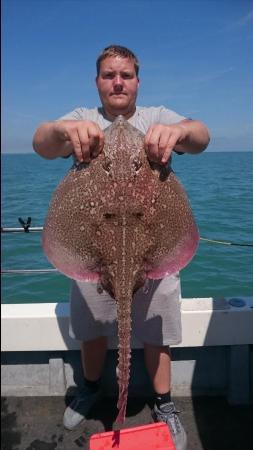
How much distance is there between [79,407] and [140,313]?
125 centimetres

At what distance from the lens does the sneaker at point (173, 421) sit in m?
3.31

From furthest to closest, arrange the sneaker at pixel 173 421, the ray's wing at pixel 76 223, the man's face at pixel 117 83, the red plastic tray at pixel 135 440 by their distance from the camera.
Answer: the sneaker at pixel 173 421, the red plastic tray at pixel 135 440, the man's face at pixel 117 83, the ray's wing at pixel 76 223

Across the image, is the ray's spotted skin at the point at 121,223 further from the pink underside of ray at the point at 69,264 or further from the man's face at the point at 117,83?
the man's face at the point at 117,83

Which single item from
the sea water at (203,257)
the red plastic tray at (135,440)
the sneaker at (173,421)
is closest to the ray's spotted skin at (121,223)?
the red plastic tray at (135,440)

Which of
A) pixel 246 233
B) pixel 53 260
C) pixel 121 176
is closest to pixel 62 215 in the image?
pixel 53 260

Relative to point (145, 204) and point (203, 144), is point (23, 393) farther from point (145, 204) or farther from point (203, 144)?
point (203, 144)

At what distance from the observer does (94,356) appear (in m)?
3.64

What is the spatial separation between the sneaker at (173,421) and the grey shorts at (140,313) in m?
0.68

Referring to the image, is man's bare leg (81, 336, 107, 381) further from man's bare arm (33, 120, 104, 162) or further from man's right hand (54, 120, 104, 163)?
man's right hand (54, 120, 104, 163)

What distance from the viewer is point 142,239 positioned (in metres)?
2.23

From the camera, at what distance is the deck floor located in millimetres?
3460

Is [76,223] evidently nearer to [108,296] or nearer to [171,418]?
[108,296]

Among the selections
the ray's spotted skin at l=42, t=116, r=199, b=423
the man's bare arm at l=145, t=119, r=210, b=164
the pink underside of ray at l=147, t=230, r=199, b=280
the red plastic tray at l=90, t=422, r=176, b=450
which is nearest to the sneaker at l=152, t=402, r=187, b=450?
the red plastic tray at l=90, t=422, r=176, b=450

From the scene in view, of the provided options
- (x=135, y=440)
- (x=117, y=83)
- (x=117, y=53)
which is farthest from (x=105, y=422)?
(x=117, y=53)
